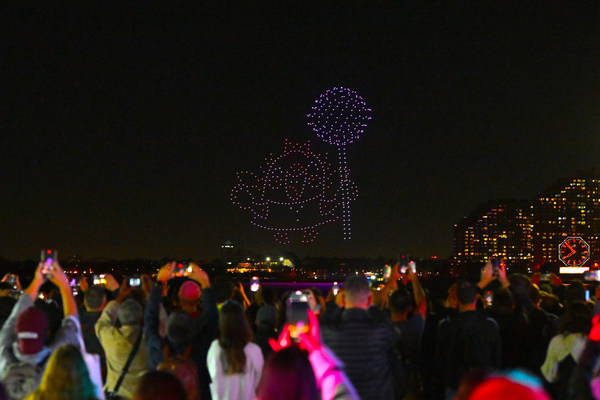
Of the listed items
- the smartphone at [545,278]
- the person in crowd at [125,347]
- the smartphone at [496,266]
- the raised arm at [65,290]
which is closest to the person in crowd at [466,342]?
the smartphone at [496,266]

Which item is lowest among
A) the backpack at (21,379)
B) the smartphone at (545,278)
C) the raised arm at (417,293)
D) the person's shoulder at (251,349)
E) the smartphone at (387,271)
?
the backpack at (21,379)

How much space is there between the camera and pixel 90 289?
347 inches

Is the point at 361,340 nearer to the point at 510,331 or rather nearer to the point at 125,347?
the point at 125,347

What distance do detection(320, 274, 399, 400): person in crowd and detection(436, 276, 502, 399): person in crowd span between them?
121 centimetres

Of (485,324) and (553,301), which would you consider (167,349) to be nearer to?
(485,324)

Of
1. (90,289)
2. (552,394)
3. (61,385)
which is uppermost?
(90,289)

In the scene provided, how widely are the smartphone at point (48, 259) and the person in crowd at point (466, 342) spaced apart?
3.85 m

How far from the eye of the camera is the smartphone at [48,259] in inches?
249

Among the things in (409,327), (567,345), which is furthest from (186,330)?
(567,345)

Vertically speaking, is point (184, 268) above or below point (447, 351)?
above

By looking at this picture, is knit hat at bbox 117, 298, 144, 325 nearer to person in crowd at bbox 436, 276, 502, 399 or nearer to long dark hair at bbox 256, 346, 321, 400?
person in crowd at bbox 436, 276, 502, 399

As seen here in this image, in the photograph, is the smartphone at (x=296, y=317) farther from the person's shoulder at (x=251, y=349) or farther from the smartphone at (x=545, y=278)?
the smartphone at (x=545, y=278)

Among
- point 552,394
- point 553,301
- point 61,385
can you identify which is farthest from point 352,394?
point 553,301

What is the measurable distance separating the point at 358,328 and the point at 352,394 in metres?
1.82
